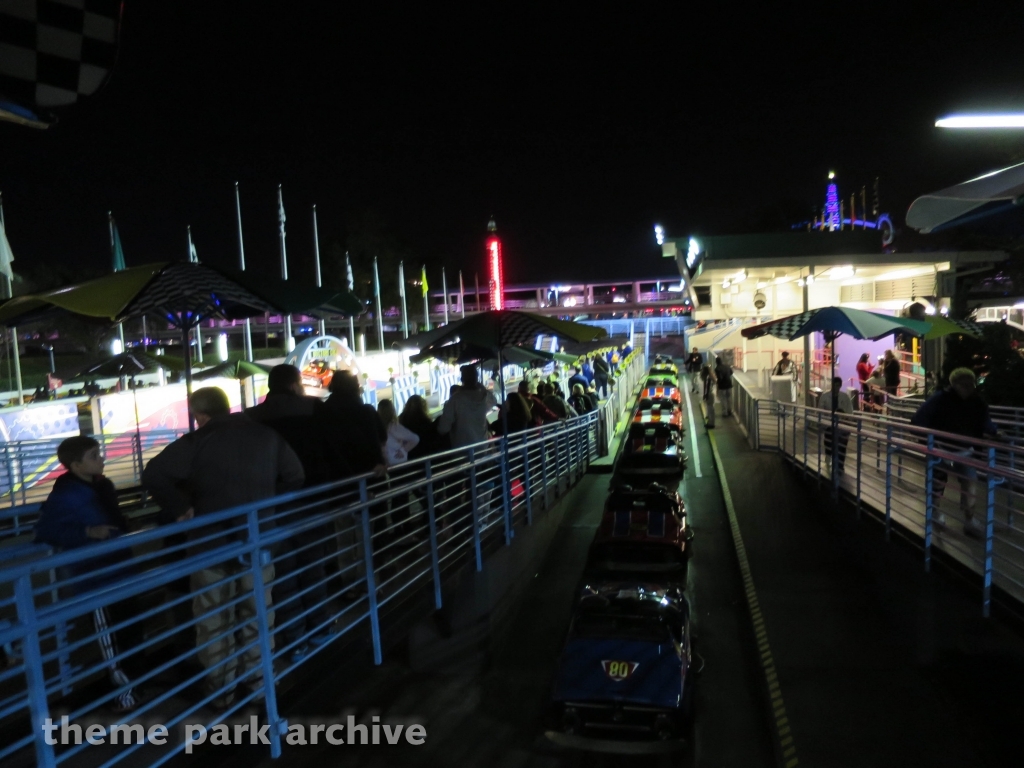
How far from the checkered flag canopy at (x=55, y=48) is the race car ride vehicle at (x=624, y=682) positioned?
6032 millimetres

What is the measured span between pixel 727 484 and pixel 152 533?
12752 millimetres

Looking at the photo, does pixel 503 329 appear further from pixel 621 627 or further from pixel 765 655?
pixel 765 655

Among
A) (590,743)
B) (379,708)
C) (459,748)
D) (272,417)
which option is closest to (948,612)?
(590,743)

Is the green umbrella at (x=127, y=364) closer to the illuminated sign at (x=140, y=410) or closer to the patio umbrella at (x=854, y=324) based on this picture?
the illuminated sign at (x=140, y=410)

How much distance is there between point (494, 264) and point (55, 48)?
52.0 m

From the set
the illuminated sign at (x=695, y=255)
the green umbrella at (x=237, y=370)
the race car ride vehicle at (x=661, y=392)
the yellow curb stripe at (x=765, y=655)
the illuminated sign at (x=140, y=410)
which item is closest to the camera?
the yellow curb stripe at (x=765, y=655)

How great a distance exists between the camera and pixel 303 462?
4.91 meters

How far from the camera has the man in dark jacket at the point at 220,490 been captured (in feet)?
12.7

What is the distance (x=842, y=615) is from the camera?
818cm

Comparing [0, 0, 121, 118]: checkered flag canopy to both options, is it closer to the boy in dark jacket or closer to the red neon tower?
the boy in dark jacket

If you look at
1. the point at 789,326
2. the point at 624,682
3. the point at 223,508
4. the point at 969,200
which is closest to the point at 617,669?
the point at 624,682

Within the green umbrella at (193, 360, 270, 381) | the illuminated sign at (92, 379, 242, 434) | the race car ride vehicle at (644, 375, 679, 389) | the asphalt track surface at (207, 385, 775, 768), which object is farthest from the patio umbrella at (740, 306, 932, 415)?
the race car ride vehicle at (644, 375, 679, 389)

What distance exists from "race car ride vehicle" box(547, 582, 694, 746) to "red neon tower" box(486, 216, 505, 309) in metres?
44.5

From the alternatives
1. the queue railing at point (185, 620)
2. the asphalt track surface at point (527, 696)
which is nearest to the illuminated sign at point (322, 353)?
the asphalt track surface at point (527, 696)
